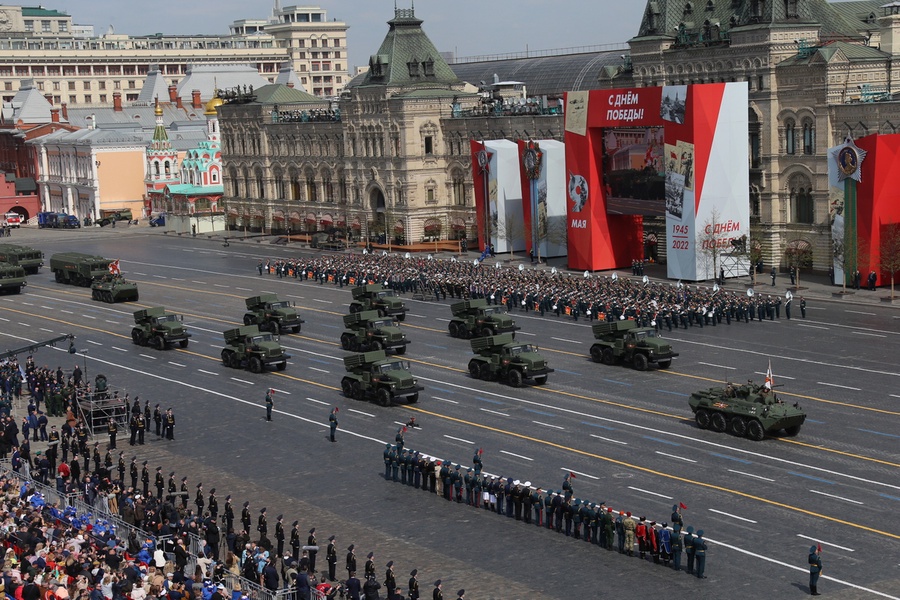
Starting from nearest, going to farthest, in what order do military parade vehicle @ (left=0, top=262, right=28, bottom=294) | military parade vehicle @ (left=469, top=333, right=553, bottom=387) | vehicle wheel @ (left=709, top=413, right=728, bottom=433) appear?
vehicle wheel @ (left=709, top=413, right=728, bottom=433), military parade vehicle @ (left=469, top=333, right=553, bottom=387), military parade vehicle @ (left=0, top=262, right=28, bottom=294)

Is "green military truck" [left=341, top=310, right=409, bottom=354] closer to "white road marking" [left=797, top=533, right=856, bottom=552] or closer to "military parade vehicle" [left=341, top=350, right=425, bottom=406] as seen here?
"military parade vehicle" [left=341, top=350, right=425, bottom=406]

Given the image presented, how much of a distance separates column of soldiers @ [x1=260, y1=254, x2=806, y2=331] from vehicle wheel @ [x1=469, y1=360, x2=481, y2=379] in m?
11.9

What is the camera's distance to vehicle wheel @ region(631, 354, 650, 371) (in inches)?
2436

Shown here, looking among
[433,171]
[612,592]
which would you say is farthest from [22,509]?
[433,171]

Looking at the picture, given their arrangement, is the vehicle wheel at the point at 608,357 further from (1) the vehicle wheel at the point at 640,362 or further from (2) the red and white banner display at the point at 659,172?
(2) the red and white banner display at the point at 659,172

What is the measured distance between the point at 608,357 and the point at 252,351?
17.5 m

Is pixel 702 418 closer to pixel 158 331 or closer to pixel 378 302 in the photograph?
pixel 378 302

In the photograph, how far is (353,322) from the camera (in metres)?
71.4

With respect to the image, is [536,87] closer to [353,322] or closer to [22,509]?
[353,322]

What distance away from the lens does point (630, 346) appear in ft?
205

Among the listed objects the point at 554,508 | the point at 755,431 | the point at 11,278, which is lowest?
the point at 554,508

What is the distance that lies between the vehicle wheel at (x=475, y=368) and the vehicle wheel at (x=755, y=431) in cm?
1604

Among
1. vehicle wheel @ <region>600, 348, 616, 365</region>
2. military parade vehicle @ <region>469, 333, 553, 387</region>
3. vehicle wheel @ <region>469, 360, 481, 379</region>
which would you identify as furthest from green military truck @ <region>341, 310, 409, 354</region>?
vehicle wheel @ <region>600, 348, 616, 365</region>

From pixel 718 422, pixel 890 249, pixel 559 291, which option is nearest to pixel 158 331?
pixel 559 291
